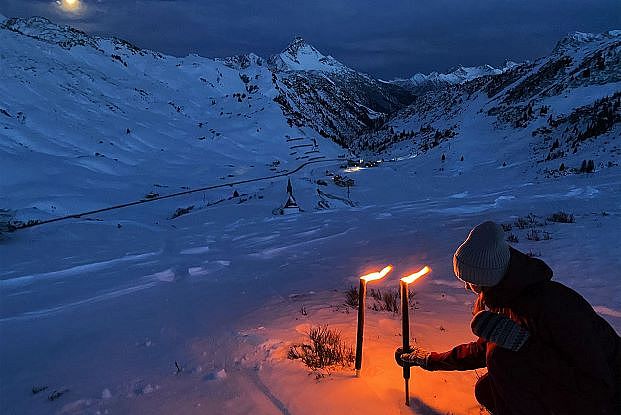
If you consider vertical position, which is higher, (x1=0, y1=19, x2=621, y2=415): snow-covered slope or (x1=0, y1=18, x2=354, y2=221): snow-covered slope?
(x1=0, y1=18, x2=354, y2=221): snow-covered slope

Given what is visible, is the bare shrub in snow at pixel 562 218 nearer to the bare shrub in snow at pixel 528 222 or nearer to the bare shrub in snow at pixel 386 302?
the bare shrub in snow at pixel 528 222

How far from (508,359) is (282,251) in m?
7.42

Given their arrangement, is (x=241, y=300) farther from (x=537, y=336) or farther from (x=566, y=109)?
(x=566, y=109)

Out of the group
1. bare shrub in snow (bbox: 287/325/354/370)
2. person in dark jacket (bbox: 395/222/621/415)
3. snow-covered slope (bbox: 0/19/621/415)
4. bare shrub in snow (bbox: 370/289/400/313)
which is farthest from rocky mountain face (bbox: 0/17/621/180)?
person in dark jacket (bbox: 395/222/621/415)

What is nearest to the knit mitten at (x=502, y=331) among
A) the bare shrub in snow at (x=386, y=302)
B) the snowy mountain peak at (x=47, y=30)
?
the bare shrub in snow at (x=386, y=302)

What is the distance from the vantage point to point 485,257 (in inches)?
93.8

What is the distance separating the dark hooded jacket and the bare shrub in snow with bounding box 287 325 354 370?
1812 mm

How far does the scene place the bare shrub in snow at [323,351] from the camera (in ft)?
12.6

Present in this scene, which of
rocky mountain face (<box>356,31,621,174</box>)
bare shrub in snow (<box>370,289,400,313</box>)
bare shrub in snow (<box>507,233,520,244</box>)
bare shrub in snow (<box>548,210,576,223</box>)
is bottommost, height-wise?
bare shrub in snow (<box>370,289,400,313</box>)

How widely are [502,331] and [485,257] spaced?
0.41 m

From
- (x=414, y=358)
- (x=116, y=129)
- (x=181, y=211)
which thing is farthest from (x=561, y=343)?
(x=116, y=129)

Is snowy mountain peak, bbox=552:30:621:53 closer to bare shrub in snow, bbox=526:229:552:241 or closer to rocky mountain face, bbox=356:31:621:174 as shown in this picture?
rocky mountain face, bbox=356:31:621:174

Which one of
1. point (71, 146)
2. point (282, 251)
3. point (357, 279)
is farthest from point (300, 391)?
point (71, 146)

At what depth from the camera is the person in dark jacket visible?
7.20 feet
